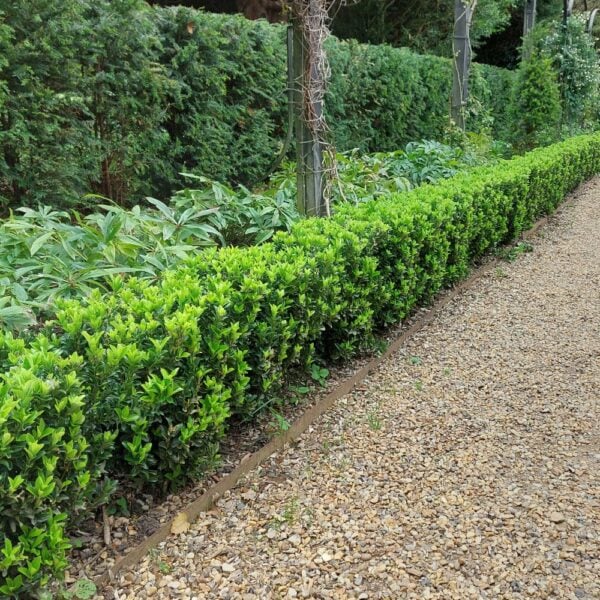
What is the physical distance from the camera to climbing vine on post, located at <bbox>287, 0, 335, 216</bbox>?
13.1ft

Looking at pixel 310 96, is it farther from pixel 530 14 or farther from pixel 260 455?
pixel 530 14

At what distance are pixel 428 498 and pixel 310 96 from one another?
2768 millimetres

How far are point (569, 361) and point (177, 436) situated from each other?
8.55 feet

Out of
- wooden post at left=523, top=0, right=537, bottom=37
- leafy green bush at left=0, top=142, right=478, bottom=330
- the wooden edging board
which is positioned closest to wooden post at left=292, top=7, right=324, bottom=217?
leafy green bush at left=0, top=142, right=478, bottom=330

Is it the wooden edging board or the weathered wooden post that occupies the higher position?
the weathered wooden post

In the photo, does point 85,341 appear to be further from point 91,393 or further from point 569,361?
point 569,361

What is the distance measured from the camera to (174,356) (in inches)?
85.8

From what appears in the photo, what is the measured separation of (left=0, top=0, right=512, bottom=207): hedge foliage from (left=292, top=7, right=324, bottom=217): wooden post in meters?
1.62

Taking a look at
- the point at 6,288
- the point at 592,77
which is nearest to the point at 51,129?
the point at 6,288

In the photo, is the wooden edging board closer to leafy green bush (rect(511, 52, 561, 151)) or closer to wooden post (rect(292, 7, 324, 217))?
wooden post (rect(292, 7, 324, 217))

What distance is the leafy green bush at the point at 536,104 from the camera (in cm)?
1120

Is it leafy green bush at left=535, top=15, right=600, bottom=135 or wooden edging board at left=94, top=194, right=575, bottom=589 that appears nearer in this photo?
wooden edging board at left=94, top=194, right=575, bottom=589

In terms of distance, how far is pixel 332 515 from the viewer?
235cm

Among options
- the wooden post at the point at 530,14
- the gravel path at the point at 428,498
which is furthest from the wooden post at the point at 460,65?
the gravel path at the point at 428,498
